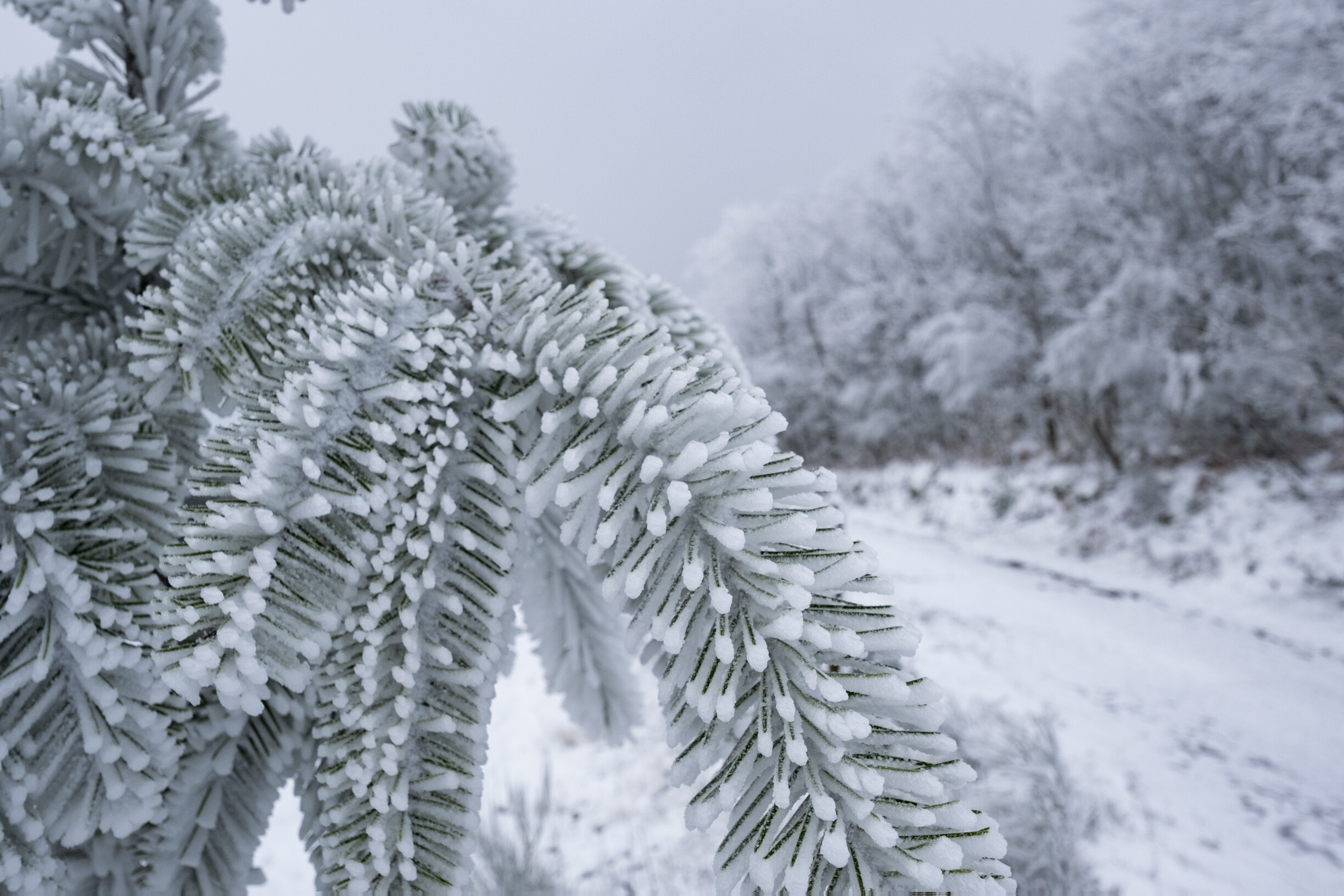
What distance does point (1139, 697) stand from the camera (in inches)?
142

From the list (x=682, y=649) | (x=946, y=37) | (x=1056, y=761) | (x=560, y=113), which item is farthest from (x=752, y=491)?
(x=560, y=113)

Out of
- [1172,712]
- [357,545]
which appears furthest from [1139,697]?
[357,545]

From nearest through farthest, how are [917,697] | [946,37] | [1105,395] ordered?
1. [917,697]
2. [1105,395]
3. [946,37]

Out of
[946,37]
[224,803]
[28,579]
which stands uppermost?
[946,37]

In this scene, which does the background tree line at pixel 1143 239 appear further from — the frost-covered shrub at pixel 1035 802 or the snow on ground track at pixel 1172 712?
the frost-covered shrub at pixel 1035 802

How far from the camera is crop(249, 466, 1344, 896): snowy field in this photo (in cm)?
231

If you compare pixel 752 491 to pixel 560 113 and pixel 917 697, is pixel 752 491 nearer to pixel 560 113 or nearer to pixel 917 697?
pixel 917 697

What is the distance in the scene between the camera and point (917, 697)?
0.38m

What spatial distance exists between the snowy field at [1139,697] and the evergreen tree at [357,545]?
1.05 metres

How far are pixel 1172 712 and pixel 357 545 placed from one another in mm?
4317

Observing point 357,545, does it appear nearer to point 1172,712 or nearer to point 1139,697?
point 1172,712

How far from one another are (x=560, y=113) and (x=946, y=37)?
160659 mm

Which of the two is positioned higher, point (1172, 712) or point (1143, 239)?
point (1143, 239)

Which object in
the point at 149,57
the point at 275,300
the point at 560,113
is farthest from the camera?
the point at 560,113
